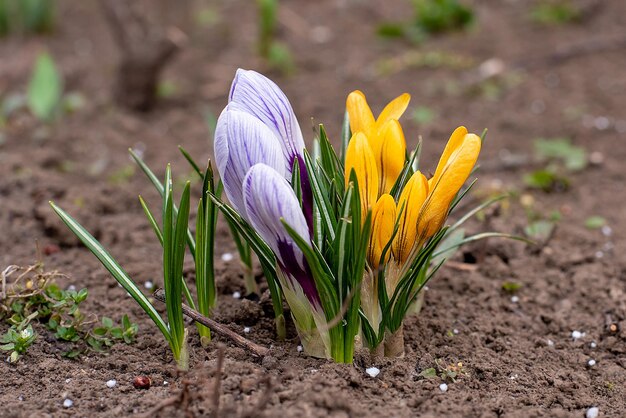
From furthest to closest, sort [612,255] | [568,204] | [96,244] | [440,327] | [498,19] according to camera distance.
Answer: [498,19], [568,204], [612,255], [440,327], [96,244]

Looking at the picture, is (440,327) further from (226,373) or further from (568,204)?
(568,204)

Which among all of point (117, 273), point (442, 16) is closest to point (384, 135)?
point (117, 273)

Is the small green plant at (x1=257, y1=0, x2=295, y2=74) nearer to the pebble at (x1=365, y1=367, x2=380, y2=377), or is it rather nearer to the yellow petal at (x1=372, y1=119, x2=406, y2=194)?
Answer: the yellow petal at (x1=372, y1=119, x2=406, y2=194)

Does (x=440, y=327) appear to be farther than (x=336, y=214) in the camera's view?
Yes

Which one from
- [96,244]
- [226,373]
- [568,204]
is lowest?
[568,204]

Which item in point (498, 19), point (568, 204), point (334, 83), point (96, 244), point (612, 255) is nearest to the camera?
point (96, 244)

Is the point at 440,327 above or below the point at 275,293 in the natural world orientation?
below

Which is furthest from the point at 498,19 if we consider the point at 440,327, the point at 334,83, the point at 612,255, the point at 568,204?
the point at 440,327

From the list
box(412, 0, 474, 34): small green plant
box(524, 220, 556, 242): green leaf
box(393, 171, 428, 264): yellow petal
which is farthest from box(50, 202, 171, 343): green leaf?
box(412, 0, 474, 34): small green plant
